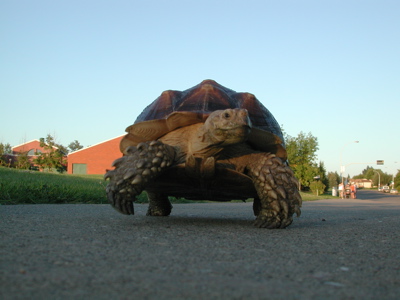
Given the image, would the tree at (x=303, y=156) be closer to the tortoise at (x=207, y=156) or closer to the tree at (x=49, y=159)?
the tree at (x=49, y=159)

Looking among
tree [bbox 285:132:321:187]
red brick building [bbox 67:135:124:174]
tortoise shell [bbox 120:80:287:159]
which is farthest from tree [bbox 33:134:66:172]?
tortoise shell [bbox 120:80:287:159]

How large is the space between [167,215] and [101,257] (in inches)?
123

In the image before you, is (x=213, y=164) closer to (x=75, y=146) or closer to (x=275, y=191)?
(x=275, y=191)

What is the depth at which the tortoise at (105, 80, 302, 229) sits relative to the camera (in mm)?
3359

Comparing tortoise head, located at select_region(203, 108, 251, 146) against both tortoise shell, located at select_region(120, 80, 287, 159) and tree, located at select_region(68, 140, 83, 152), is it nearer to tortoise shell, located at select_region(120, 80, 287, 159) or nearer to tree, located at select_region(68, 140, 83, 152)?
tortoise shell, located at select_region(120, 80, 287, 159)

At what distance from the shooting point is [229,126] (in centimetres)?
328

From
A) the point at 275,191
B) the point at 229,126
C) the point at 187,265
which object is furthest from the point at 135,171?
the point at 187,265

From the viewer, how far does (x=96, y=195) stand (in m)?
8.13

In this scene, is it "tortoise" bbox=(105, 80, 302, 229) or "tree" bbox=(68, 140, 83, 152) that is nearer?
"tortoise" bbox=(105, 80, 302, 229)

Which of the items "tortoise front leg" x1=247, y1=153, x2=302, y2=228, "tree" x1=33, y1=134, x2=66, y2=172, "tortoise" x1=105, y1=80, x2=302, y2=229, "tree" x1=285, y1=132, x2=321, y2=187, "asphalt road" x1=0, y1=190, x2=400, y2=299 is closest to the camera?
"asphalt road" x1=0, y1=190, x2=400, y2=299

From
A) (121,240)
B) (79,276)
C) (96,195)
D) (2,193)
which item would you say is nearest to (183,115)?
(121,240)

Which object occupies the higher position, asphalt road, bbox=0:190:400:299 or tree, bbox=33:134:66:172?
tree, bbox=33:134:66:172

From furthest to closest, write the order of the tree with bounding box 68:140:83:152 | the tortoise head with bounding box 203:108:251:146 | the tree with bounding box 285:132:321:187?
the tree with bounding box 68:140:83:152
the tree with bounding box 285:132:321:187
the tortoise head with bounding box 203:108:251:146

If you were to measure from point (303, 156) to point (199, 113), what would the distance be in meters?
39.2
